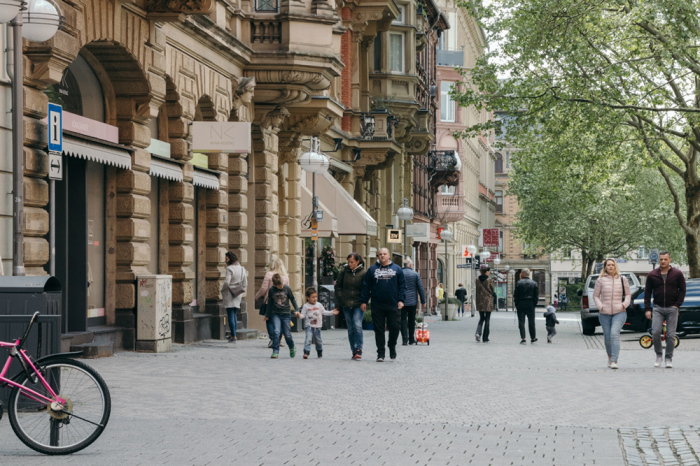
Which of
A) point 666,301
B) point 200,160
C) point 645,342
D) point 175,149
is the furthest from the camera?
point 645,342

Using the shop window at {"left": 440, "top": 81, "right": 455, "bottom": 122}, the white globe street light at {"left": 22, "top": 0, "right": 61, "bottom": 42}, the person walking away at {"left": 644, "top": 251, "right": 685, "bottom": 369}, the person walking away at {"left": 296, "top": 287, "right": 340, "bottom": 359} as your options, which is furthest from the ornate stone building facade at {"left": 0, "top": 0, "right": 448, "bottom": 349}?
the shop window at {"left": 440, "top": 81, "right": 455, "bottom": 122}

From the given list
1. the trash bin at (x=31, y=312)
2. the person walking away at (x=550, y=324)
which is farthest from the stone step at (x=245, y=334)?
the trash bin at (x=31, y=312)

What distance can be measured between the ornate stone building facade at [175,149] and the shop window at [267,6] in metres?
0.03

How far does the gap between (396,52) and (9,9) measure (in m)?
31.9

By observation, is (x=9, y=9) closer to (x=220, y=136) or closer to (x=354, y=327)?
(x=354, y=327)

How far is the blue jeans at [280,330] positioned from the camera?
18.5 metres

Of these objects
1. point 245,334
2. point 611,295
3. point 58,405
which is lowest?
point 245,334

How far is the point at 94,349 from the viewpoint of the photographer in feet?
54.6

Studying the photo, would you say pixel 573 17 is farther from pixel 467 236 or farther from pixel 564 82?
pixel 467 236

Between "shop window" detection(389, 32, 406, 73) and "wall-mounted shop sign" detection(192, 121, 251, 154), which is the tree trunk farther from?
"wall-mounted shop sign" detection(192, 121, 251, 154)

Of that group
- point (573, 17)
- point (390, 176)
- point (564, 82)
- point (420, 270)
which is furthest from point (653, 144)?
point (420, 270)

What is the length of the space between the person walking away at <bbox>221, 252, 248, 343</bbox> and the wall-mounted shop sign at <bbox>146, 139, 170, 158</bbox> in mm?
2434

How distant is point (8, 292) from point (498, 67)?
97.1 feet

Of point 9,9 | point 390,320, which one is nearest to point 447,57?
point 390,320
